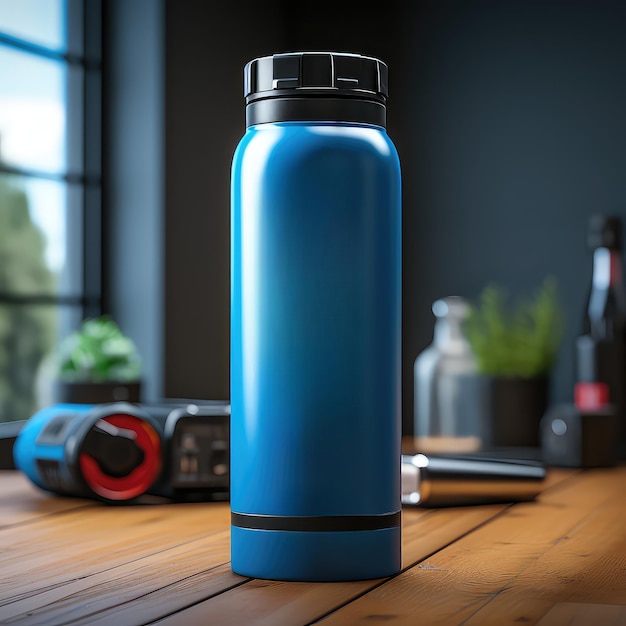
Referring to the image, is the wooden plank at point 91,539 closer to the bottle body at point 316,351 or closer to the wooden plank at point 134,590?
the wooden plank at point 134,590

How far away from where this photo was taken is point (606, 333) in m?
1.62

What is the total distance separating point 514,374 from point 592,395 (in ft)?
0.42

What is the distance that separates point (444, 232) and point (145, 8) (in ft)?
2.11

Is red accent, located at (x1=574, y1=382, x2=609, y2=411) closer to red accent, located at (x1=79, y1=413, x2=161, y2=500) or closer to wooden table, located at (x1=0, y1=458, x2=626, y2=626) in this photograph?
wooden table, located at (x1=0, y1=458, x2=626, y2=626)

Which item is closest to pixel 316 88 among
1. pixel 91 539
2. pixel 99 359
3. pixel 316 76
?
pixel 316 76

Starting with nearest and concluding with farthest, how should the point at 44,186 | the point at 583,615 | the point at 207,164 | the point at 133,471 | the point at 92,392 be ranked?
the point at 583,615
the point at 133,471
the point at 92,392
the point at 44,186
the point at 207,164

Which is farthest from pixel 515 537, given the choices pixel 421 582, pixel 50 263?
pixel 50 263

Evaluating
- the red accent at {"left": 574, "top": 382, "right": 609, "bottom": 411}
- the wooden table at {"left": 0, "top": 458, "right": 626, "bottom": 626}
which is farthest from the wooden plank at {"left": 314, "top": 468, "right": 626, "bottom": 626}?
the red accent at {"left": 574, "top": 382, "right": 609, "bottom": 411}

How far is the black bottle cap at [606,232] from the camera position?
1.68 metres

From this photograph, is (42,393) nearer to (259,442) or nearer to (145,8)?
(145,8)

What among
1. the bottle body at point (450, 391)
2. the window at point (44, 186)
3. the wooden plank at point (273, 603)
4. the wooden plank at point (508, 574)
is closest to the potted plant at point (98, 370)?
the window at point (44, 186)

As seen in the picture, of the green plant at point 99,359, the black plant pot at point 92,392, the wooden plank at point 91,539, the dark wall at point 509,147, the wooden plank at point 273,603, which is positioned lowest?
the wooden plank at point 91,539

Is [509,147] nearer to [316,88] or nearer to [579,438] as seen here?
[579,438]

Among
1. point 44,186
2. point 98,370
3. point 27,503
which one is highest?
point 44,186
